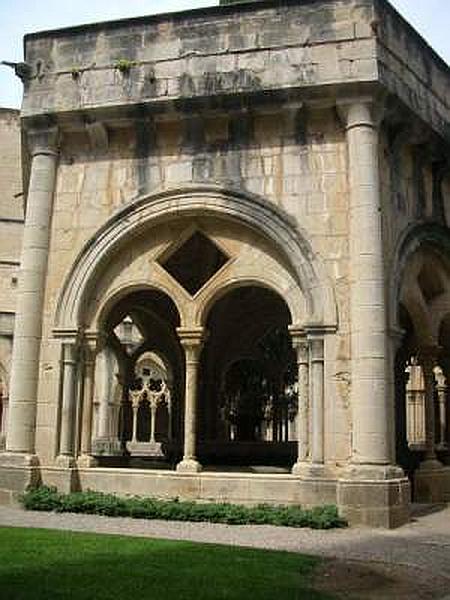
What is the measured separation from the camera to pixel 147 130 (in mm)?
12664

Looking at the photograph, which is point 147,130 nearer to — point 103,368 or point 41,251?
point 41,251

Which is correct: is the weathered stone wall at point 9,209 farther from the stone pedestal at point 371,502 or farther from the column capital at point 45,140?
the stone pedestal at point 371,502

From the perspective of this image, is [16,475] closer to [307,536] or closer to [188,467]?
[188,467]

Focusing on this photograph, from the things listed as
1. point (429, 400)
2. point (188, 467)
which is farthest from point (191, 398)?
point (429, 400)

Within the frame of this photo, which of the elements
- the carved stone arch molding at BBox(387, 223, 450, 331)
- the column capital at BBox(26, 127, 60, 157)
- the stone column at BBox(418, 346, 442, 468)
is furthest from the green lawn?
the column capital at BBox(26, 127, 60, 157)

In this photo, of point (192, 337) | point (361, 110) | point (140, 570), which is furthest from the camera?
point (192, 337)

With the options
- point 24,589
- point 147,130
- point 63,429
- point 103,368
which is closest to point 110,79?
point 147,130

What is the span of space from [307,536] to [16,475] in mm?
4856

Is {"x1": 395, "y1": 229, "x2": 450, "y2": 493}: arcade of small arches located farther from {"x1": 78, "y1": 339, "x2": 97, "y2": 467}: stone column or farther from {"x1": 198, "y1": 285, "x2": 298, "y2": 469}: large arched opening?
{"x1": 78, "y1": 339, "x2": 97, "y2": 467}: stone column

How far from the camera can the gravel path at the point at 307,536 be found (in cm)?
800

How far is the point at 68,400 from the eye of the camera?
39.9ft

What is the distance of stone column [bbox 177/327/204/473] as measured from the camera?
38.0ft

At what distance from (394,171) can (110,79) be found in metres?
4.89

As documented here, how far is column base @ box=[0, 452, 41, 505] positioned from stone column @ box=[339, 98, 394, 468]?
193 inches
